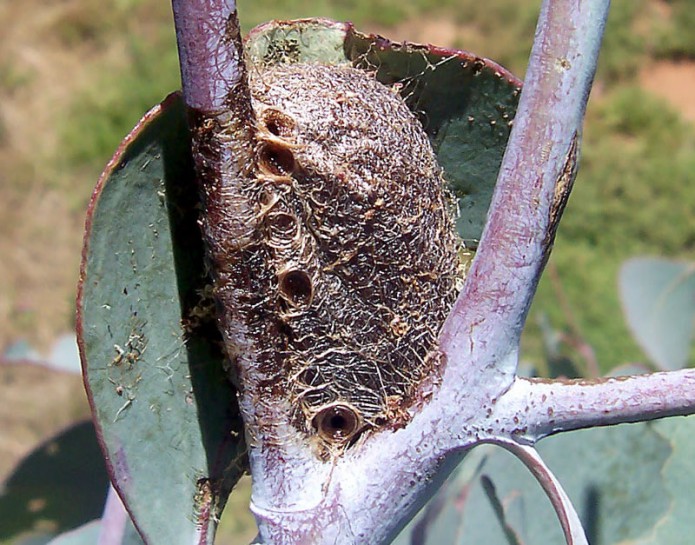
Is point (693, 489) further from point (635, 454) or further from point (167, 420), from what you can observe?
point (167, 420)

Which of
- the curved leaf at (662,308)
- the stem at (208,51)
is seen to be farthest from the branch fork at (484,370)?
the curved leaf at (662,308)

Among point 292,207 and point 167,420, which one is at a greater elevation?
point 292,207

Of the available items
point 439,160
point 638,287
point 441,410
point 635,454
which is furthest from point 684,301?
point 441,410

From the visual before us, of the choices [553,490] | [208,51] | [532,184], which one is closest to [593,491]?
[553,490]

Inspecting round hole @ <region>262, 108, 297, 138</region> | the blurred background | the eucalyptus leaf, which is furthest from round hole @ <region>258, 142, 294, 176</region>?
the blurred background

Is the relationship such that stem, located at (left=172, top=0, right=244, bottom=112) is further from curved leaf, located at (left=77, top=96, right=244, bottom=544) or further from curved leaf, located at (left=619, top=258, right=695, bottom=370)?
curved leaf, located at (left=619, top=258, right=695, bottom=370)
